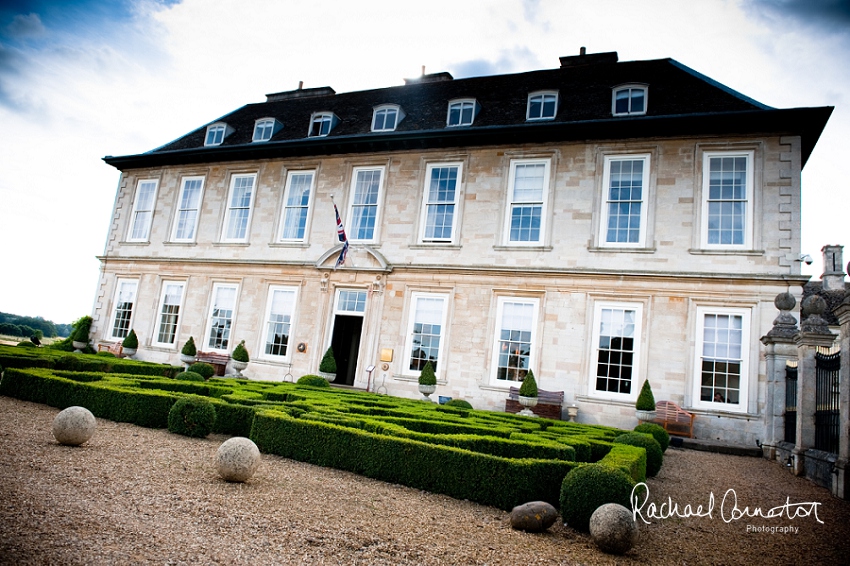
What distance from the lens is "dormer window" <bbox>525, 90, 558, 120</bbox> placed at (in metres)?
17.5

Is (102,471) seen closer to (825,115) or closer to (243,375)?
(243,375)

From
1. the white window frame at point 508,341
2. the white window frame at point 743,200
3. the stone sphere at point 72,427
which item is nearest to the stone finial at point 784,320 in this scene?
the white window frame at point 743,200

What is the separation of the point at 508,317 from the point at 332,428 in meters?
9.56

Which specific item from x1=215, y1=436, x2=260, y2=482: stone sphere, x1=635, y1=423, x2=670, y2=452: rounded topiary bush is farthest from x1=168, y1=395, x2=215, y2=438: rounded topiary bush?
x1=635, y1=423, x2=670, y2=452: rounded topiary bush

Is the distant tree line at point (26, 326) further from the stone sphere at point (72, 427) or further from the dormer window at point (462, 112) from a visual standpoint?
the stone sphere at point (72, 427)

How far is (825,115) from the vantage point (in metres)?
14.0

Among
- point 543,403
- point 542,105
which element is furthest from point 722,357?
point 542,105

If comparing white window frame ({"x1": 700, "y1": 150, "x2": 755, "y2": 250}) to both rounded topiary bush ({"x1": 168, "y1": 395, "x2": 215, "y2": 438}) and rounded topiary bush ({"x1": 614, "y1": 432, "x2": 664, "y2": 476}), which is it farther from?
rounded topiary bush ({"x1": 168, "y1": 395, "x2": 215, "y2": 438})

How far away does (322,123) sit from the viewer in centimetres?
2081

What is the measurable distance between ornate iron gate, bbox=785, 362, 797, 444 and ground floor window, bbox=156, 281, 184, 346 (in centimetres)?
1912

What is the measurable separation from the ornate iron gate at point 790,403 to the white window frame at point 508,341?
19.5 ft

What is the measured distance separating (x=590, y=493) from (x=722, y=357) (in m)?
10.4

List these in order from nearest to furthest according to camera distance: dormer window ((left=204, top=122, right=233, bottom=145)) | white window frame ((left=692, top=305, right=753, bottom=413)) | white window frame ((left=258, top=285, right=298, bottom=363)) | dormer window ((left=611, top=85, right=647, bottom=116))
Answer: white window frame ((left=692, top=305, right=753, bottom=413))
dormer window ((left=611, top=85, right=647, bottom=116))
white window frame ((left=258, top=285, right=298, bottom=363))
dormer window ((left=204, top=122, right=233, bottom=145))

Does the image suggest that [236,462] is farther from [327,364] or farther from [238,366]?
[238,366]
